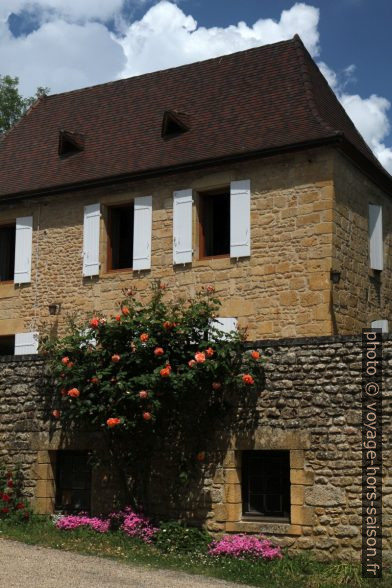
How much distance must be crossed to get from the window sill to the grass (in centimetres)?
33

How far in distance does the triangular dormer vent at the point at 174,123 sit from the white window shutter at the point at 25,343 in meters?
4.47

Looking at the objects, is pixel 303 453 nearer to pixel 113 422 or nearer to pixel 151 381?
pixel 151 381

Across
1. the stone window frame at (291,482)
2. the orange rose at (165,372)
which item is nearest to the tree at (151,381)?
the orange rose at (165,372)

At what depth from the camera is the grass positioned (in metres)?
9.64

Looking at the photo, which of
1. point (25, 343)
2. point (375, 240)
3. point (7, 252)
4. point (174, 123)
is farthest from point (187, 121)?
point (25, 343)

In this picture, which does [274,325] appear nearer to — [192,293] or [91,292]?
[192,293]

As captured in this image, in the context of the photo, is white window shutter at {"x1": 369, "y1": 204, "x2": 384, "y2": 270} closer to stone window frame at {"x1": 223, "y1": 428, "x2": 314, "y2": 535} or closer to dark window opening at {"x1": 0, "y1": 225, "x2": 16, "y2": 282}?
stone window frame at {"x1": 223, "y1": 428, "x2": 314, "y2": 535}

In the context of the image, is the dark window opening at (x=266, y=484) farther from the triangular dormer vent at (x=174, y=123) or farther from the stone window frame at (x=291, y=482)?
the triangular dormer vent at (x=174, y=123)

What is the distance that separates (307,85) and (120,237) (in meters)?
4.38

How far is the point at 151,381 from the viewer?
11039 millimetres

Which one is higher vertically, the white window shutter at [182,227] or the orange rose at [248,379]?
the white window shutter at [182,227]

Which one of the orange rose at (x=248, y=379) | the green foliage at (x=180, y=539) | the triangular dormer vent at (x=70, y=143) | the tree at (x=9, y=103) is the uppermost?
the tree at (x=9, y=103)

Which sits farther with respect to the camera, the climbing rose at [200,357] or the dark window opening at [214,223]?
the dark window opening at [214,223]

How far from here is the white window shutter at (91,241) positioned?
1603 centimetres
